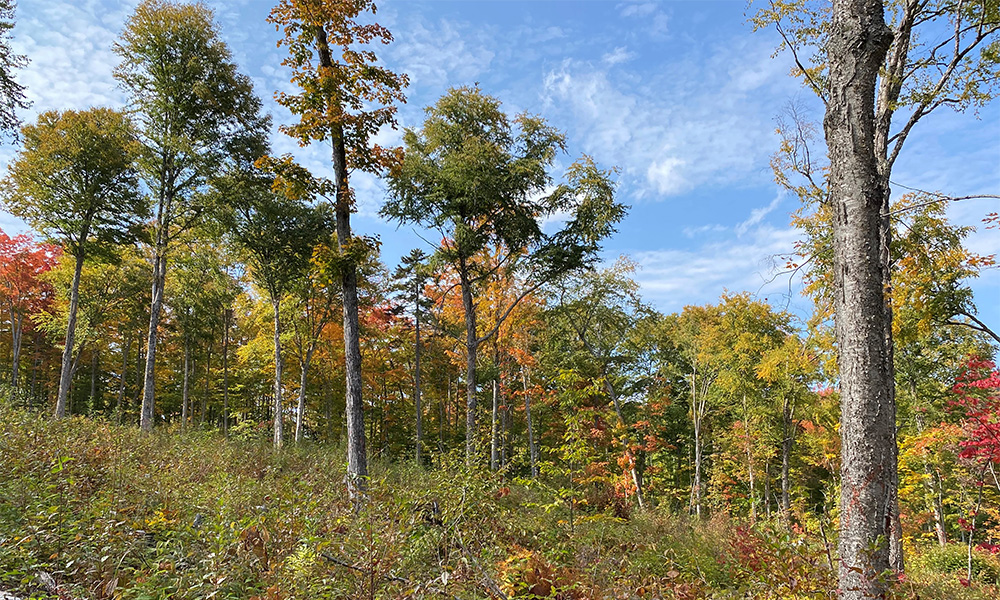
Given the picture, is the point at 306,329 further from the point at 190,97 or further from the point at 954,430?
the point at 954,430

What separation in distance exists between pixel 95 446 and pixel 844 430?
9.60 m

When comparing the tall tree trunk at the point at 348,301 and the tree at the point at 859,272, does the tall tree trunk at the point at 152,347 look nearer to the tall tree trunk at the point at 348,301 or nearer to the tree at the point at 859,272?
the tall tree trunk at the point at 348,301

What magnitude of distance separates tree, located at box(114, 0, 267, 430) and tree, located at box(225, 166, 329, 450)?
4.61ft

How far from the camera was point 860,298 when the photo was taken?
12.6 feet

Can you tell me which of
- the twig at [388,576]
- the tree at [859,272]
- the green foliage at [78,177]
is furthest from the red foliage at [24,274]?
the tree at [859,272]

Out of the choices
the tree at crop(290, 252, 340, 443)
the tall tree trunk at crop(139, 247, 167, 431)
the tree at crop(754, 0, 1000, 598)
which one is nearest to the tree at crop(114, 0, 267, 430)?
the tall tree trunk at crop(139, 247, 167, 431)

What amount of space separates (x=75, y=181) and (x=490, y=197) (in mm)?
12742

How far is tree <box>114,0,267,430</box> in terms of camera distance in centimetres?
1269

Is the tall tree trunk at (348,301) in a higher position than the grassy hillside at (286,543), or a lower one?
higher

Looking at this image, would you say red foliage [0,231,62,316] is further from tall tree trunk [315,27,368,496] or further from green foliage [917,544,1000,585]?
green foliage [917,544,1000,585]

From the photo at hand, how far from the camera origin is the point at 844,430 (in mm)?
3840

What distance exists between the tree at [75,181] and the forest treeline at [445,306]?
7 cm

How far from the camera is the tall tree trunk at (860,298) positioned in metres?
3.53

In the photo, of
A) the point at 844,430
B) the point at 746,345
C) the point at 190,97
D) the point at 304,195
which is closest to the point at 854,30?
the point at 844,430
